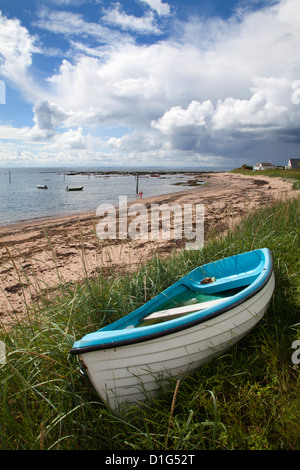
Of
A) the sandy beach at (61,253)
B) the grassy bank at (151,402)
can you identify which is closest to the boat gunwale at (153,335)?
the grassy bank at (151,402)

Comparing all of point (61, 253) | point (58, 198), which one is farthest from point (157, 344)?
point (58, 198)

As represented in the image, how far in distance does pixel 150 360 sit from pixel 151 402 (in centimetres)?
47

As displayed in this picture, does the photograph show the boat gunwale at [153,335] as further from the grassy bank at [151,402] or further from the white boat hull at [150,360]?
the grassy bank at [151,402]

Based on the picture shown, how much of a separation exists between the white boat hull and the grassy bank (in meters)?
0.12

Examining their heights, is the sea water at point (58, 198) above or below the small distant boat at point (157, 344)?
above

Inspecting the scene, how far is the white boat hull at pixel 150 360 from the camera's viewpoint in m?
2.33

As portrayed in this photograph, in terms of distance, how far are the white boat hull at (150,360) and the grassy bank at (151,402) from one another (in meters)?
0.12

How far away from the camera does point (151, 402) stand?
2.52m

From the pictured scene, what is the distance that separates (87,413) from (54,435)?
331mm

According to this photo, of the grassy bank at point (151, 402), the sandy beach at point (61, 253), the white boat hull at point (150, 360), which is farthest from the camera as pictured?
the sandy beach at point (61, 253)

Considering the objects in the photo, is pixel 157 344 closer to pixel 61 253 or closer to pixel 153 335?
pixel 153 335
